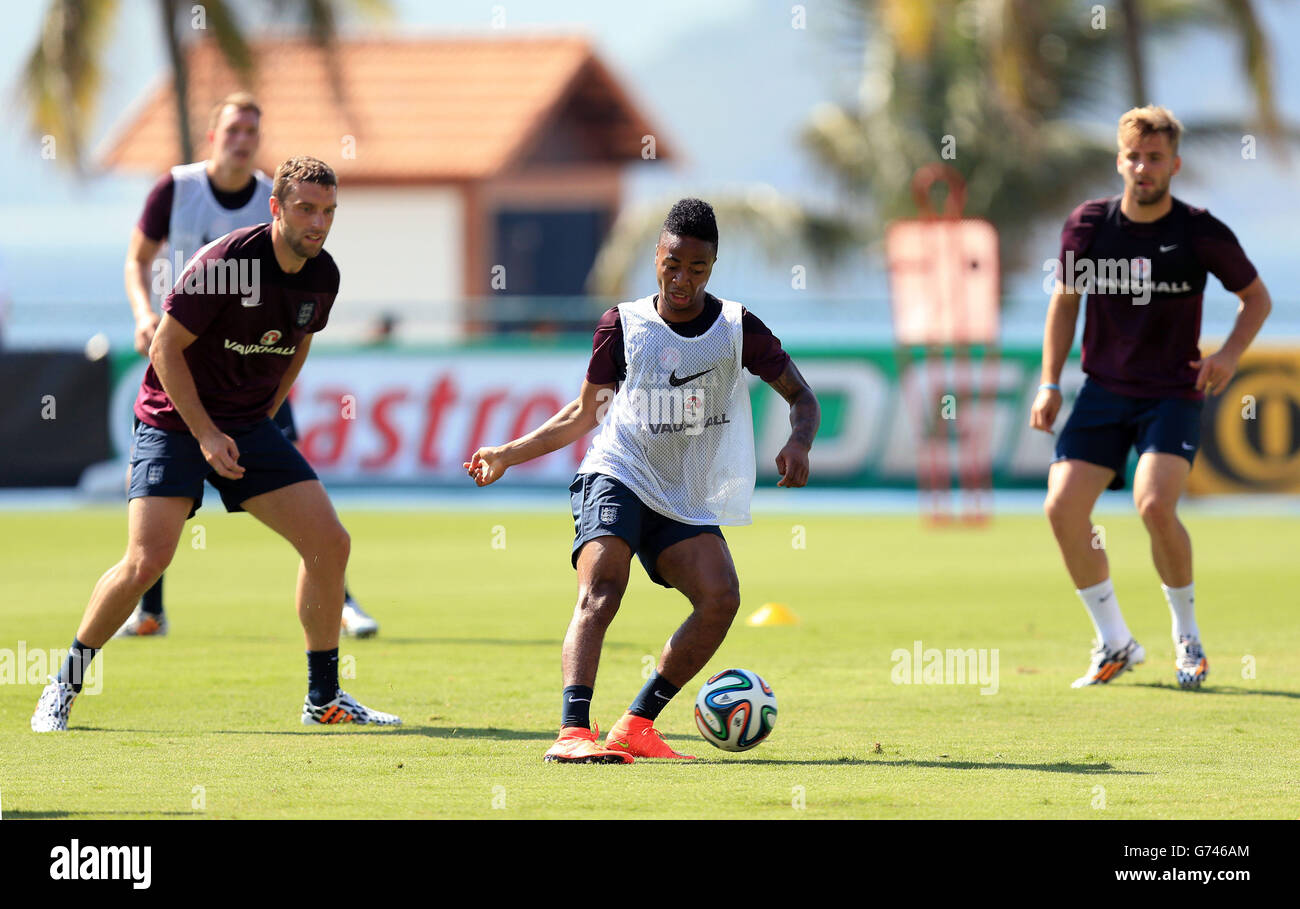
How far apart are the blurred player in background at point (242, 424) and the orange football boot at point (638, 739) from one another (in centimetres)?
135

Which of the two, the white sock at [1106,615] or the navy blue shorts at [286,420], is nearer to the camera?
the white sock at [1106,615]

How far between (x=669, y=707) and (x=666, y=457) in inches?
72.3

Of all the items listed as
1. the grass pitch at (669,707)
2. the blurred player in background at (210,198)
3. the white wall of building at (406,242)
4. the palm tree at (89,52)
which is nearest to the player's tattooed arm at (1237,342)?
the grass pitch at (669,707)

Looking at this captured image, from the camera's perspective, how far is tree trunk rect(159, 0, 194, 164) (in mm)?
26828

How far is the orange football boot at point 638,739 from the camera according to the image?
24.6ft

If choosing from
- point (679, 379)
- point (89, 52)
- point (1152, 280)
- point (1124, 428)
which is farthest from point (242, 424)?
point (89, 52)

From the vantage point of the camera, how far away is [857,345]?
882 inches

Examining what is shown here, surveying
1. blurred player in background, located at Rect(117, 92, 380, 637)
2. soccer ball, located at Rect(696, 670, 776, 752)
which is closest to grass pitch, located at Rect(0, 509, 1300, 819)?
soccer ball, located at Rect(696, 670, 776, 752)

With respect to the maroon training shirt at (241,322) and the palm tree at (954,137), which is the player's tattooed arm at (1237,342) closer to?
the maroon training shirt at (241,322)

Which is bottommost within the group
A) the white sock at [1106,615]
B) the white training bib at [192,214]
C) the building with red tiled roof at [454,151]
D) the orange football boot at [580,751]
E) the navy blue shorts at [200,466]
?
the orange football boot at [580,751]

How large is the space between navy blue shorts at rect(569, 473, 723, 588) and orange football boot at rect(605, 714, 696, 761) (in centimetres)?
51
